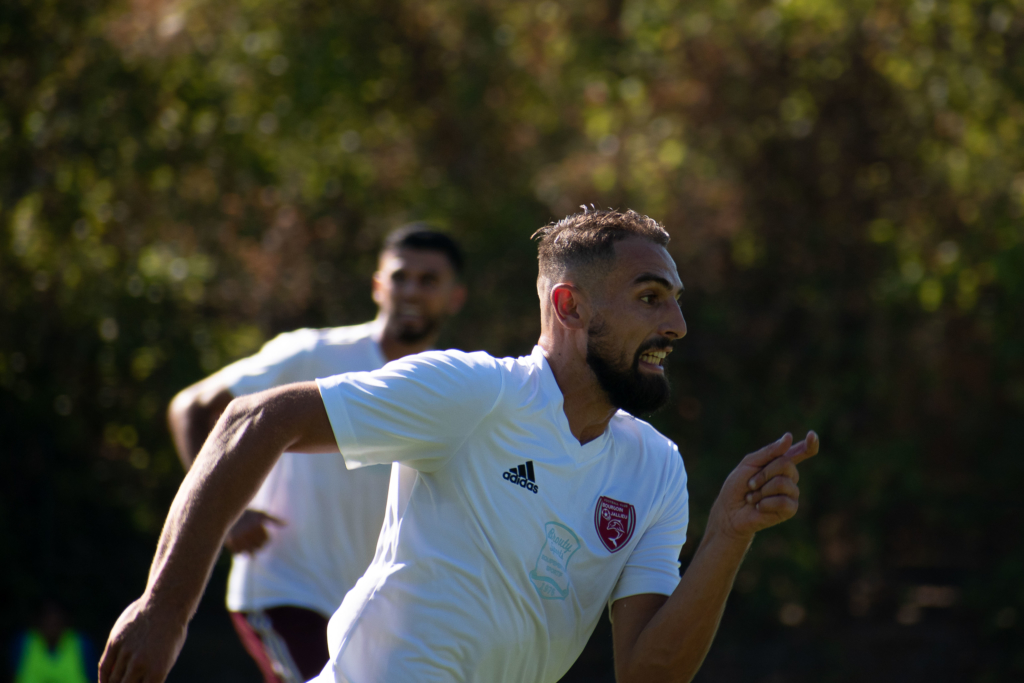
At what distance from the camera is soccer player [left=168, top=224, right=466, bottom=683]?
397cm

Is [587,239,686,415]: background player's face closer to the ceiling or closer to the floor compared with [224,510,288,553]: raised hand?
closer to the ceiling

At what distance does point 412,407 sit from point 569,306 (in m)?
0.52

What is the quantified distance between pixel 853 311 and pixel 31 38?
19.2 feet

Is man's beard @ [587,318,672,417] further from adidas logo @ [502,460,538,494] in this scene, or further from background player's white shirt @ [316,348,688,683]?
adidas logo @ [502,460,538,494]

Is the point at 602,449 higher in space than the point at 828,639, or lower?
higher

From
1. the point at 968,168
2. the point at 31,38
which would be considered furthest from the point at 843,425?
the point at 31,38

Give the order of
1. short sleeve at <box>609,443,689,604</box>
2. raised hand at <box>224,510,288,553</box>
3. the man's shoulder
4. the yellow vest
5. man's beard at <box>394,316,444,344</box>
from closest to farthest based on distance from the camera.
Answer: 1. short sleeve at <box>609,443,689,604</box>
2. the man's shoulder
3. raised hand at <box>224,510,288,553</box>
4. man's beard at <box>394,316,444,344</box>
5. the yellow vest

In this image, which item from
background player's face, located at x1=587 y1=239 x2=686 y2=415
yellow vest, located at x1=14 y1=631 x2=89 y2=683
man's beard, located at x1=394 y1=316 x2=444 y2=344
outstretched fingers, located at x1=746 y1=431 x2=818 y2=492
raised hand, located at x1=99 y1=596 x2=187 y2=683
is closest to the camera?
raised hand, located at x1=99 y1=596 x2=187 y2=683

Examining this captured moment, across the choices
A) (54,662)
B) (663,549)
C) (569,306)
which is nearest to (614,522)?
(663,549)

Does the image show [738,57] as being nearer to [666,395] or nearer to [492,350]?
[492,350]

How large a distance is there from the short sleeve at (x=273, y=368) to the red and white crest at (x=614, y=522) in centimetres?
184

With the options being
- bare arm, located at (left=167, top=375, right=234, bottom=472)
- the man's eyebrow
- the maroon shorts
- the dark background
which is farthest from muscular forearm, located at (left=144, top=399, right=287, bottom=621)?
the dark background

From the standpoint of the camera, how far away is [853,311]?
7.12 m

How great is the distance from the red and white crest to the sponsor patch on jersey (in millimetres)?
83
